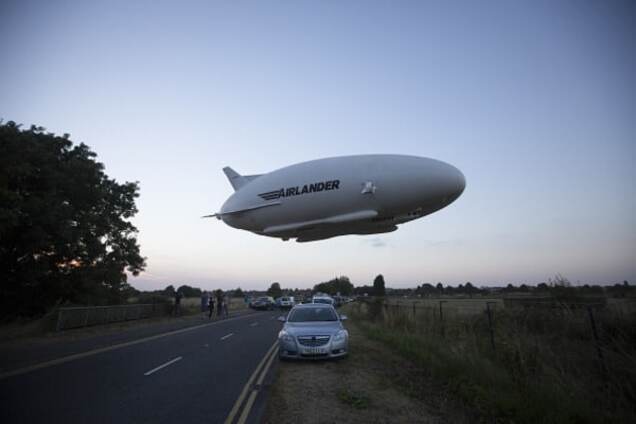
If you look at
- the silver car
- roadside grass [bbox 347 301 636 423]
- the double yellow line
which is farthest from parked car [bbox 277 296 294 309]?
roadside grass [bbox 347 301 636 423]

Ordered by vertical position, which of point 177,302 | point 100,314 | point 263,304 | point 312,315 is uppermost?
point 177,302

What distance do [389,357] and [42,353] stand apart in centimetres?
1132

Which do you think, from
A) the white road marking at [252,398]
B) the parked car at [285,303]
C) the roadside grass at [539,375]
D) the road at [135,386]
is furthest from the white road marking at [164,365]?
the parked car at [285,303]

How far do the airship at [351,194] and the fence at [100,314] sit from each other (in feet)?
54.6

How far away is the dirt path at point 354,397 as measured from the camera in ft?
17.7

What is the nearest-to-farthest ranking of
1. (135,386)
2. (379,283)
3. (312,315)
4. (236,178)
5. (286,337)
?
(135,386) < (286,337) < (236,178) < (312,315) < (379,283)

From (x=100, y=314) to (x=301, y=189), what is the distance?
20643 mm

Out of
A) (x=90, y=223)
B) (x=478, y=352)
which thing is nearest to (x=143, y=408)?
(x=478, y=352)

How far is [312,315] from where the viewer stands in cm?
1139

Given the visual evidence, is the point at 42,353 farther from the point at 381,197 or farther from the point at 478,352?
the point at 478,352

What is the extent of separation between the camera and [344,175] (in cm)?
666

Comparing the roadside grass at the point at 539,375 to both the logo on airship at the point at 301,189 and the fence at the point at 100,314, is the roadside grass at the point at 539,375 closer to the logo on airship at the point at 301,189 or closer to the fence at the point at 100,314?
the logo on airship at the point at 301,189

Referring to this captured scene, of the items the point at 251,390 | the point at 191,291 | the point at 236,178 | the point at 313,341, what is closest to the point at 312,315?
the point at 313,341

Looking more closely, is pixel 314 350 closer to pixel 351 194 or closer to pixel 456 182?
pixel 351 194
